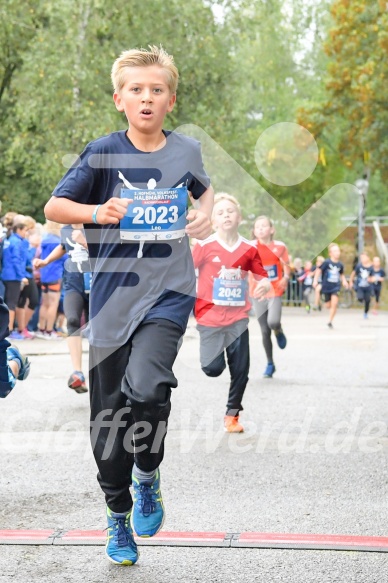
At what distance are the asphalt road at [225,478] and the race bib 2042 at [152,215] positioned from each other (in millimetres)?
1273

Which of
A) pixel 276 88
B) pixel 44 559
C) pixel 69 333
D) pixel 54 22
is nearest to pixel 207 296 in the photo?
pixel 69 333

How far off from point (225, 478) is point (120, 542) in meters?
2.02

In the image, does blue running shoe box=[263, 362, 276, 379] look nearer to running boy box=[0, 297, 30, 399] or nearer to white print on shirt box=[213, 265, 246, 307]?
white print on shirt box=[213, 265, 246, 307]

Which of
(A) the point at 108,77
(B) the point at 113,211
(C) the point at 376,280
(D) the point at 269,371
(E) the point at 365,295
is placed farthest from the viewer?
(C) the point at 376,280

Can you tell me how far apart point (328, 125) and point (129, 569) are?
32458mm

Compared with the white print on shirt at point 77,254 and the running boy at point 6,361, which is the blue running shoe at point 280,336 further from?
the running boy at point 6,361

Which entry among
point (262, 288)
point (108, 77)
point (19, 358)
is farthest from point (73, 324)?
point (108, 77)

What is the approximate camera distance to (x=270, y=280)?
13.1 meters

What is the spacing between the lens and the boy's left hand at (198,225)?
16.2ft

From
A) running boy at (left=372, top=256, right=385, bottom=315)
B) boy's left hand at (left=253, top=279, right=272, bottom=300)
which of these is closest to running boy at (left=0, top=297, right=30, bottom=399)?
boy's left hand at (left=253, top=279, right=272, bottom=300)

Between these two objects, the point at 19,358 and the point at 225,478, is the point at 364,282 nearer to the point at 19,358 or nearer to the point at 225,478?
the point at 225,478

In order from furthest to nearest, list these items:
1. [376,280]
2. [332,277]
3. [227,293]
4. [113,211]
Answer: [376,280] → [332,277] → [227,293] → [113,211]

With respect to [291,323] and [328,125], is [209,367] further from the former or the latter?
[328,125]

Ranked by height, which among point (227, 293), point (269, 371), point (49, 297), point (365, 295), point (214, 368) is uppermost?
point (227, 293)
